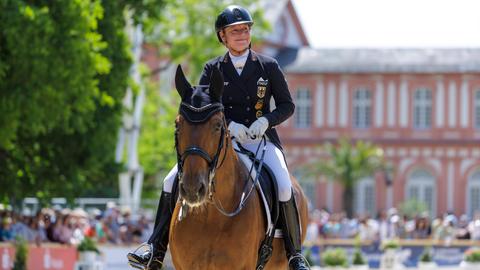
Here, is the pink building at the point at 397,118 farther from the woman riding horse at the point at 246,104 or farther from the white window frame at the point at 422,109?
the woman riding horse at the point at 246,104

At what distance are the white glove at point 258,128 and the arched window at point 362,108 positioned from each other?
7113cm

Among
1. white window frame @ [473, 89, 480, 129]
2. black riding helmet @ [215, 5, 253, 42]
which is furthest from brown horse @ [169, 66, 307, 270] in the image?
white window frame @ [473, 89, 480, 129]

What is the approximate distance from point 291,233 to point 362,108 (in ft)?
234

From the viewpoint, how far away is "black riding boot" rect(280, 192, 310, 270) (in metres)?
10.8

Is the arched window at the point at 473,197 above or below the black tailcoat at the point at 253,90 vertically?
below

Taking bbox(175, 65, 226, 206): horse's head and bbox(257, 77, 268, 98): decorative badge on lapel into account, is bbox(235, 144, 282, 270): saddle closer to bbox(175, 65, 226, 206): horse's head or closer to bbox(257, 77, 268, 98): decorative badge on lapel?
bbox(257, 77, 268, 98): decorative badge on lapel

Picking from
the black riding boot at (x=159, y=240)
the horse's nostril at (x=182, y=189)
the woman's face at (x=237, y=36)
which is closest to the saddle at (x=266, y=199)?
the black riding boot at (x=159, y=240)

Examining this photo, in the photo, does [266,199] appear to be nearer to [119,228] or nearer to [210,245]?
[210,245]

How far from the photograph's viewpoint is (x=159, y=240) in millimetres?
10680

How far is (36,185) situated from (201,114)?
20.3 m

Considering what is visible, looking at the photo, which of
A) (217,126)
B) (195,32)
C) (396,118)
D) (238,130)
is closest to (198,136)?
(217,126)

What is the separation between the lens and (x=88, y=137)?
97.6ft

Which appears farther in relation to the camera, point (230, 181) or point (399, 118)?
point (399, 118)

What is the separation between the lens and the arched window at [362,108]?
81312 millimetres
